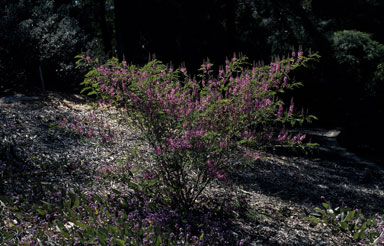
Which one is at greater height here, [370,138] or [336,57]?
[336,57]

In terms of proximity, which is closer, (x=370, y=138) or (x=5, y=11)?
(x=5, y=11)

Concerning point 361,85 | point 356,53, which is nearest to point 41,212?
point 356,53

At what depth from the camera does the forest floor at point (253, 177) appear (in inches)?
167

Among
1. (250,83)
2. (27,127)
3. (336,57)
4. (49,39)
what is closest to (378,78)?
(336,57)

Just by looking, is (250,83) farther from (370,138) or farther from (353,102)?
(370,138)

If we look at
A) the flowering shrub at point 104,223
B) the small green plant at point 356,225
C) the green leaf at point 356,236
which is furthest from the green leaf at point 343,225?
the flowering shrub at point 104,223

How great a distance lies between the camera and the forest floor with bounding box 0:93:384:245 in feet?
13.9

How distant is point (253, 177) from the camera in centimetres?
619

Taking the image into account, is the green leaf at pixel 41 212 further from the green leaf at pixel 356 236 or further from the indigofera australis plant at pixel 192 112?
the green leaf at pixel 356 236

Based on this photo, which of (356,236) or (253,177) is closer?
(356,236)

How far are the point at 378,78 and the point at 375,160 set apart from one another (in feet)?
7.33

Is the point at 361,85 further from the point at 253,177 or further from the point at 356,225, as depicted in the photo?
the point at 356,225

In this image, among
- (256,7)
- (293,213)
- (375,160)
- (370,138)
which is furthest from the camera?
(370,138)

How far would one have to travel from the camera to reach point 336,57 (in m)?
9.75
